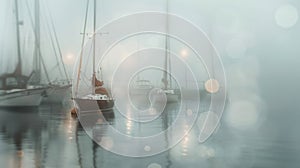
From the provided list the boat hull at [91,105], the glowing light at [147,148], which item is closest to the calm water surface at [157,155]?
the glowing light at [147,148]

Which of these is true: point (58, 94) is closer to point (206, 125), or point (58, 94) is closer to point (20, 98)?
point (20, 98)

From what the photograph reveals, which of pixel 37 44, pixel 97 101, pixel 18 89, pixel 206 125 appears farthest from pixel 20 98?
pixel 206 125

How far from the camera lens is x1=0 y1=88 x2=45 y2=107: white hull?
65.3 metres

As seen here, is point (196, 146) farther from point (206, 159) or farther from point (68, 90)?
point (68, 90)

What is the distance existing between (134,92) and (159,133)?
8810cm

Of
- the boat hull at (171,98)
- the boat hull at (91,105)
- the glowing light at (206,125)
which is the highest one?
the boat hull at (91,105)

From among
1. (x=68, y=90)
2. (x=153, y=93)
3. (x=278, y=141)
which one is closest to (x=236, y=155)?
(x=278, y=141)

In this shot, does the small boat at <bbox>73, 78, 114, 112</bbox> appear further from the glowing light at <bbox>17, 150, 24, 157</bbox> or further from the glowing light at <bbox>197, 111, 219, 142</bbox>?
the glowing light at <bbox>17, 150, 24, 157</bbox>

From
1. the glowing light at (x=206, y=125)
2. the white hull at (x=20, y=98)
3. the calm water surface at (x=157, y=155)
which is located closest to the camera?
the calm water surface at (x=157, y=155)

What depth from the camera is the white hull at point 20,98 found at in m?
65.3

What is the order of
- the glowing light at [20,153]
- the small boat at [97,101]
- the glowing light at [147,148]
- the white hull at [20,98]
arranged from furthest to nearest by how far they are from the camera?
1. the white hull at [20,98]
2. the small boat at [97,101]
3. the glowing light at [147,148]
4. the glowing light at [20,153]

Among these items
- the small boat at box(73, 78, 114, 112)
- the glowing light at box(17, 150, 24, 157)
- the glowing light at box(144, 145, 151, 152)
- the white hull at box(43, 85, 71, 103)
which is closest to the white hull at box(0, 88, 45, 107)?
the small boat at box(73, 78, 114, 112)

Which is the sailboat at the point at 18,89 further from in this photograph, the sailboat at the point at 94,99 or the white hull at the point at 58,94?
the white hull at the point at 58,94

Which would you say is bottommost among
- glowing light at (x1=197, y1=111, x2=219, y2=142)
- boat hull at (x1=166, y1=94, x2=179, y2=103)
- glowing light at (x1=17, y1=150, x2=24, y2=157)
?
boat hull at (x1=166, y1=94, x2=179, y2=103)
